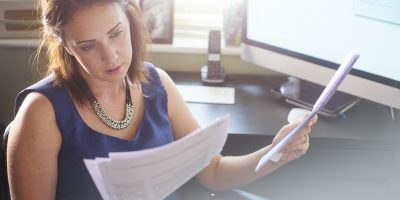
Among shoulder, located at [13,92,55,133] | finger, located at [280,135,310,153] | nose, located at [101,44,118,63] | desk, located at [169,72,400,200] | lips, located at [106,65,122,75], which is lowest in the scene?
desk, located at [169,72,400,200]

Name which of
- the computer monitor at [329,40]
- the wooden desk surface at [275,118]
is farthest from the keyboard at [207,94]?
the computer monitor at [329,40]

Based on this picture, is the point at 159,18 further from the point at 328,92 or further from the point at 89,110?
the point at 328,92

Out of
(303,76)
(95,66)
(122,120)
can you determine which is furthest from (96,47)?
(303,76)

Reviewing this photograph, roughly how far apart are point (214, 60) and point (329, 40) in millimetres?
421

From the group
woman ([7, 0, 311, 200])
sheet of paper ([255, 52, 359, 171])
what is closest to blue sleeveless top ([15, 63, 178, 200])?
woman ([7, 0, 311, 200])

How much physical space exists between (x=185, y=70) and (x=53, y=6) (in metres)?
0.87

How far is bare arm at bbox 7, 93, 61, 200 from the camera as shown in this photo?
3.49 ft

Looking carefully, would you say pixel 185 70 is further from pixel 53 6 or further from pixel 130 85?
pixel 53 6

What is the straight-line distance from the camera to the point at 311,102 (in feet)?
4.93

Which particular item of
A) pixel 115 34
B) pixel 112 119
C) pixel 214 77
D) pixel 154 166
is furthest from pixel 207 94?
pixel 154 166

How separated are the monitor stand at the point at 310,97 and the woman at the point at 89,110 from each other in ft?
1.15

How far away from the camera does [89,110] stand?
1162 millimetres

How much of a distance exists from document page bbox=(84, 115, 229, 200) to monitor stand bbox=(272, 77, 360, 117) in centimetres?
57

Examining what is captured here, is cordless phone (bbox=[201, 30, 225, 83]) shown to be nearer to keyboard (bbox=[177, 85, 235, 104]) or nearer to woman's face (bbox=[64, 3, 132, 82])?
keyboard (bbox=[177, 85, 235, 104])
